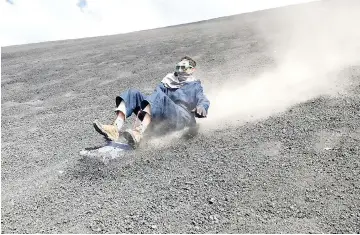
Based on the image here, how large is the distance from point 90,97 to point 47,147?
11.5 feet

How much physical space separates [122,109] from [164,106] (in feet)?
2.18

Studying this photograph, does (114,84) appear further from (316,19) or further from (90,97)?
(316,19)

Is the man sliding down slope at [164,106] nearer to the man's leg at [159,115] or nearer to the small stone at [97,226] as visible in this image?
the man's leg at [159,115]

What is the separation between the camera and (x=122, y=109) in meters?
6.09

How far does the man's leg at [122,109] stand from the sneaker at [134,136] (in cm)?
18

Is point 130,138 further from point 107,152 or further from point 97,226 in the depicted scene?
point 97,226

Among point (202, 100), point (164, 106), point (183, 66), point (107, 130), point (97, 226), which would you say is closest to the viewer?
point (97, 226)

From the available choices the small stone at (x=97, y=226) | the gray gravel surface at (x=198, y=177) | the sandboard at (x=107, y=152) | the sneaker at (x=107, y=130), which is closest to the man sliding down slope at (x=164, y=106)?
the sneaker at (x=107, y=130)

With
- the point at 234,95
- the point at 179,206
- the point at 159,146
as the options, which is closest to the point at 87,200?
the point at 179,206

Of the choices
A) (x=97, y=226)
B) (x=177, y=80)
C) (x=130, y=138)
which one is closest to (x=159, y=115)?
(x=130, y=138)

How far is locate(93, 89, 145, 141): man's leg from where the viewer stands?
5.80 meters

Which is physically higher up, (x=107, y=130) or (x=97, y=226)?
(x=107, y=130)

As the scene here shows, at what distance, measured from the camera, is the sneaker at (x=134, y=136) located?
5.77 metres

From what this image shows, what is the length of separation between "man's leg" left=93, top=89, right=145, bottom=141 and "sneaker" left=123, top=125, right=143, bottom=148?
0.58ft
